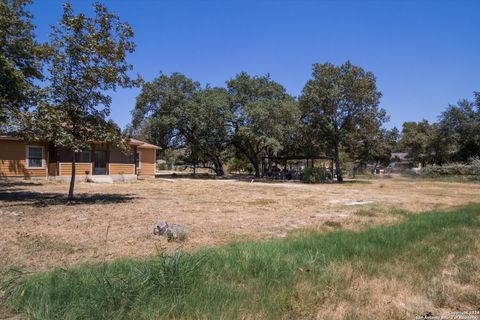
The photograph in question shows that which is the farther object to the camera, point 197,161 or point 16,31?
point 197,161

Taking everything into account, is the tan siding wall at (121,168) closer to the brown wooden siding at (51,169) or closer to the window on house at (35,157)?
the brown wooden siding at (51,169)

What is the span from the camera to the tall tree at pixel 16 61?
510 inches

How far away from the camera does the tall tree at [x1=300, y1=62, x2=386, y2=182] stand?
29000 millimetres

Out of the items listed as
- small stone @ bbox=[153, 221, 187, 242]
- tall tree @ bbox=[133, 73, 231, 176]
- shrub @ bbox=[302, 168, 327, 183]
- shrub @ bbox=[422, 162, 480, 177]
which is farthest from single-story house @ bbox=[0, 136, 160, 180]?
shrub @ bbox=[422, 162, 480, 177]

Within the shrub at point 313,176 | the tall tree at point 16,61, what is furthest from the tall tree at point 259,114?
the tall tree at point 16,61

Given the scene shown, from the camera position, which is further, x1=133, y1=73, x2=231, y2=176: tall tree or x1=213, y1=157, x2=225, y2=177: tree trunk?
x1=213, y1=157, x2=225, y2=177: tree trunk

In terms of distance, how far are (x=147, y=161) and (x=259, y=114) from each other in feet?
Result: 34.3

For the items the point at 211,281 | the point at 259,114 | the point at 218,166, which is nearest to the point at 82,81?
the point at 211,281

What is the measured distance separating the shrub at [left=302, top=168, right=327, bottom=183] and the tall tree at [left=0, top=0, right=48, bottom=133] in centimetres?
2021

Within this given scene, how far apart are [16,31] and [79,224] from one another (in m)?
9.76

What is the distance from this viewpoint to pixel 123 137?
14117 millimetres

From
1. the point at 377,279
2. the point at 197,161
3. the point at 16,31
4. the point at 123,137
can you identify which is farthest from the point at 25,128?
the point at 197,161

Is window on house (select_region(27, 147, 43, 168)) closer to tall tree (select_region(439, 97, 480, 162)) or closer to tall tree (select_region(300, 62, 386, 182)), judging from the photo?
tall tree (select_region(300, 62, 386, 182))

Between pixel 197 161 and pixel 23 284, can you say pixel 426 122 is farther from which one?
pixel 23 284
